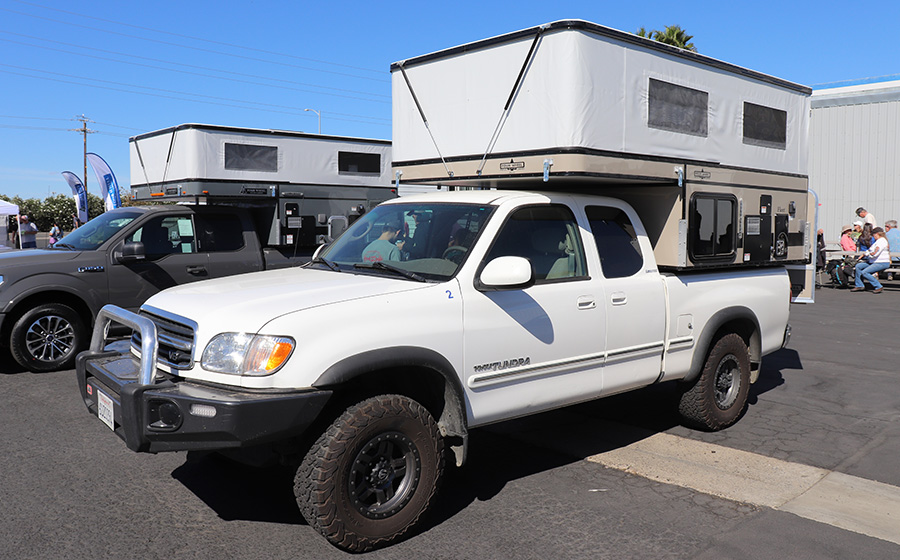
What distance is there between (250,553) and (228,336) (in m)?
1.12

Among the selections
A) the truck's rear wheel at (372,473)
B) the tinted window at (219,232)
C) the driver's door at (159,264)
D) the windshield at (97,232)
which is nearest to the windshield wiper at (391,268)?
the truck's rear wheel at (372,473)

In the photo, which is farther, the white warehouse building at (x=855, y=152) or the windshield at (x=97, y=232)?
the white warehouse building at (x=855, y=152)

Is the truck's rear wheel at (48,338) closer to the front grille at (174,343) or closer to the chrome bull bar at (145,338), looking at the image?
the chrome bull bar at (145,338)

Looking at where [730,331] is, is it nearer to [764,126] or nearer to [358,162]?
[764,126]

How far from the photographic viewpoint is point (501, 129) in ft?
16.6

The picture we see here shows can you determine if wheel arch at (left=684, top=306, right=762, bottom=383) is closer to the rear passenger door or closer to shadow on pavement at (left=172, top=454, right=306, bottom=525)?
the rear passenger door

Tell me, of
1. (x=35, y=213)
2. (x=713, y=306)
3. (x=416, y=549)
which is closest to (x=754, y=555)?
(x=416, y=549)

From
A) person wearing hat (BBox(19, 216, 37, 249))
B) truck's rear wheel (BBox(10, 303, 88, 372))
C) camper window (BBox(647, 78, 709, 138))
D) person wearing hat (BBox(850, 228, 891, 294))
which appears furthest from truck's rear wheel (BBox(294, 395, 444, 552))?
person wearing hat (BBox(19, 216, 37, 249))

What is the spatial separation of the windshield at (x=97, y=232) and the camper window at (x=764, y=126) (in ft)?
22.3

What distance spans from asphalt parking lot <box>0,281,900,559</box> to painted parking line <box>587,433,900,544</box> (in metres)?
0.02

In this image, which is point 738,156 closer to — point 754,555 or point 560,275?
point 560,275

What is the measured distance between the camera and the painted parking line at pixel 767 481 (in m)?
4.25

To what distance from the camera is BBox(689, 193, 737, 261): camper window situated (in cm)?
559

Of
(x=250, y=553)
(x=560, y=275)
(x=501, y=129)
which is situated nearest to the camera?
(x=250, y=553)
